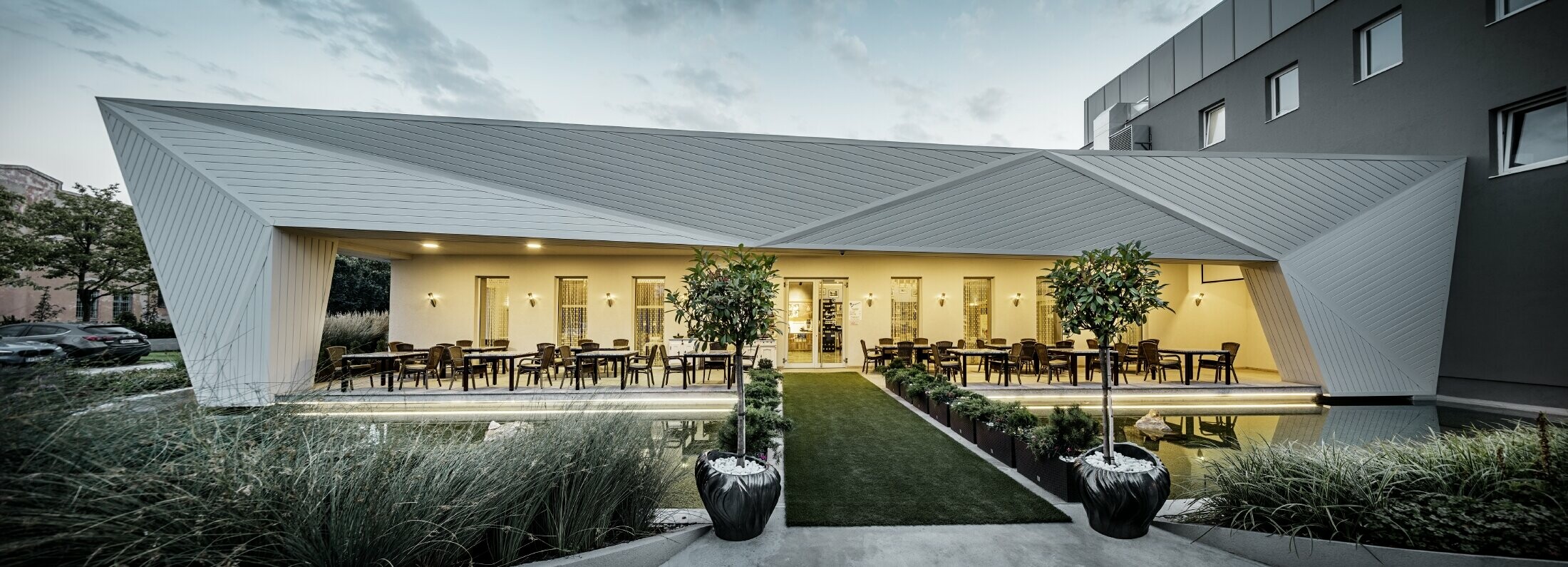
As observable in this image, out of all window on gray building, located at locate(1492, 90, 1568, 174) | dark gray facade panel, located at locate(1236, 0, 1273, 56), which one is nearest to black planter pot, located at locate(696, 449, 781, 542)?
window on gray building, located at locate(1492, 90, 1568, 174)

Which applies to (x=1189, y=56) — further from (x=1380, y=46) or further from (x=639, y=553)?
(x=639, y=553)

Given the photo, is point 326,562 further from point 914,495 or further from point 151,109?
point 151,109

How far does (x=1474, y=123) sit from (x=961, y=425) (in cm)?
1045

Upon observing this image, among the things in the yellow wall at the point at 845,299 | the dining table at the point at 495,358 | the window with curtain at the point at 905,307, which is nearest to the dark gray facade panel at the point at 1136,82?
the yellow wall at the point at 845,299

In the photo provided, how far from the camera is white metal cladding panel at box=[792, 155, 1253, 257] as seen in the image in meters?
8.91

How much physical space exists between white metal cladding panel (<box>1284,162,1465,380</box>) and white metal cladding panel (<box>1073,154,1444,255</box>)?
0.28 m

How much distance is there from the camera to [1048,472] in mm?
4332

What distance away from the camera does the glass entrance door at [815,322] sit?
13.1 metres

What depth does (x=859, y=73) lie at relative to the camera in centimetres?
1781

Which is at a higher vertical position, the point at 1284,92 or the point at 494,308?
the point at 1284,92

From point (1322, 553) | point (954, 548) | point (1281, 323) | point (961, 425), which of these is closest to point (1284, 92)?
point (1281, 323)

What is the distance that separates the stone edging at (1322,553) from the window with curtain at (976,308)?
10.1 meters

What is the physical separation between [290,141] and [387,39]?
6660 mm

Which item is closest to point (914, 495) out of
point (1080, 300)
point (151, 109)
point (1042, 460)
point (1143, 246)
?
point (1042, 460)
